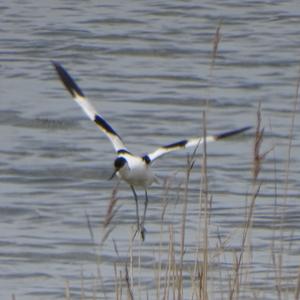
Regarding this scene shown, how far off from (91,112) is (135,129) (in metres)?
4.33

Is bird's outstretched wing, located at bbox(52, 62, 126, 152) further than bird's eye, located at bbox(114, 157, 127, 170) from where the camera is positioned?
Yes

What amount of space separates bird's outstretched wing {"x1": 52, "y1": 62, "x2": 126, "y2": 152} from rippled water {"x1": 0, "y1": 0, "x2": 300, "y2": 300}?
0.57 m

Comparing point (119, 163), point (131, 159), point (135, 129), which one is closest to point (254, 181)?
point (119, 163)

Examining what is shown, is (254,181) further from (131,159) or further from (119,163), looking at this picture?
(131,159)

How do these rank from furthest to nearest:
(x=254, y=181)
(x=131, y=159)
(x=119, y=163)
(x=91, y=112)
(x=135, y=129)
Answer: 1. (x=135, y=129)
2. (x=91, y=112)
3. (x=131, y=159)
4. (x=119, y=163)
5. (x=254, y=181)

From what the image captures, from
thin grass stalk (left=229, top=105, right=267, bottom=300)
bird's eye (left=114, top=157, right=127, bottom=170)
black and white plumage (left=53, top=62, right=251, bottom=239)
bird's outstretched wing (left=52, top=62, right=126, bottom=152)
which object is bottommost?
thin grass stalk (left=229, top=105, right=267, bottom=300)

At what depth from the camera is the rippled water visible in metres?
6.81

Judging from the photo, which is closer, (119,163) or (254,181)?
(254,181)

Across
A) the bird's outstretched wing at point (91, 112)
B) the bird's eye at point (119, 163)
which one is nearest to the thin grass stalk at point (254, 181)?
the bird's eye at point (119, 163)

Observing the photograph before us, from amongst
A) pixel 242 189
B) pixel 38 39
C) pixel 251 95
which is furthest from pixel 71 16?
pixel 242 189

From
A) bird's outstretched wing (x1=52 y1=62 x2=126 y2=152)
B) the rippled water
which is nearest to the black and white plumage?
bird's outstretched wing (x1=52 y1=62 x2=126 y2=152)

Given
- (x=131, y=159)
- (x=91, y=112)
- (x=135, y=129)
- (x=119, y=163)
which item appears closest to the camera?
(x=119, y=163)

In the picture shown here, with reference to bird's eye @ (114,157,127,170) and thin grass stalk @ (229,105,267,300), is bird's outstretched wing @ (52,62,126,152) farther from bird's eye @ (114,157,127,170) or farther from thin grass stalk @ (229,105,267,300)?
thin grass stalk @ (229,105,267,300)

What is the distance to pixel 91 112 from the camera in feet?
20.4
